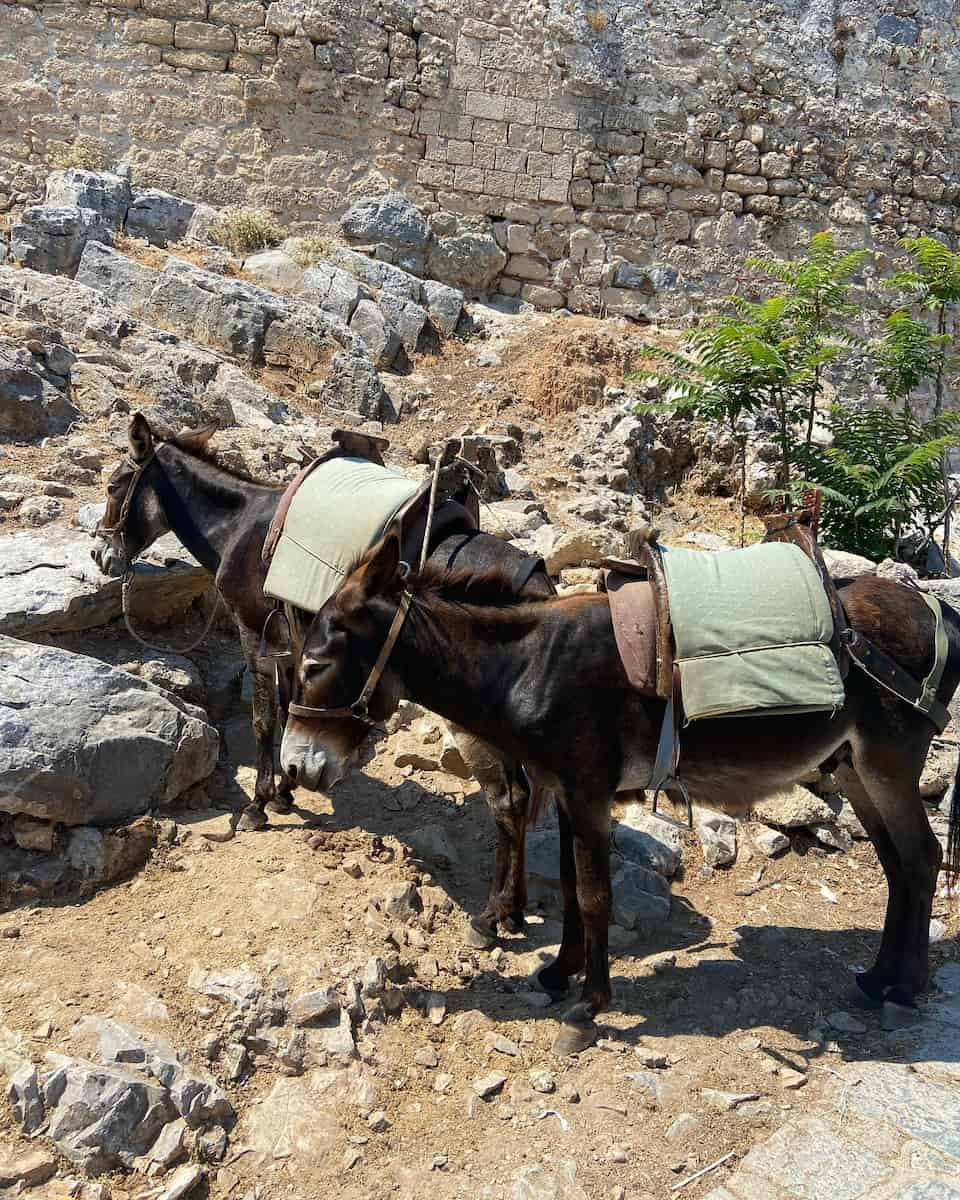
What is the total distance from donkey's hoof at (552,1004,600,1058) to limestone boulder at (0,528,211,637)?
10.9 ft

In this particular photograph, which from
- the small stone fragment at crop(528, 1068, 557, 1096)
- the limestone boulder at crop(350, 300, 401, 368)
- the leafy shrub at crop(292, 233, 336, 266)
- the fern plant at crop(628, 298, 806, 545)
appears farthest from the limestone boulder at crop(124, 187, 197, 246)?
the small stone fragment at crop(528, 1068, 557, 1096)

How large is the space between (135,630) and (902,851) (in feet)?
13.8

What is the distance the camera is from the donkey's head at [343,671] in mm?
3314

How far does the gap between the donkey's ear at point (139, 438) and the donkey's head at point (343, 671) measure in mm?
2402

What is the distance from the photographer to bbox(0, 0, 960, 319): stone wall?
42.9 ft

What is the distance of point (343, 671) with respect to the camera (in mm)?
3328

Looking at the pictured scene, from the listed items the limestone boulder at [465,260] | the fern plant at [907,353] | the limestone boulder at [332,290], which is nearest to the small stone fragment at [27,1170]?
the fern plant at [907,353]

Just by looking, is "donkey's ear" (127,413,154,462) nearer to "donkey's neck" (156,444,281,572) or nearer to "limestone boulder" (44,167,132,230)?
"donkey's neck" (156,444,281,572)

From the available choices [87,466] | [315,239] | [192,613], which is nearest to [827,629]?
[192,613]

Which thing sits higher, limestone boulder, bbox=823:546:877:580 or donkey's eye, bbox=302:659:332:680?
donkey's eye, bbox=302:659:332:680

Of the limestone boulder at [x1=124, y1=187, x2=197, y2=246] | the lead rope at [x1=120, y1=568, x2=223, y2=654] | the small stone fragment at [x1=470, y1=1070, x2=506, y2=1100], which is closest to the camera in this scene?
the small stone fragment at [x1=470, y1=1070, x2=506, y2=1100]

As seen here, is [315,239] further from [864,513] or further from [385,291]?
[864,513]

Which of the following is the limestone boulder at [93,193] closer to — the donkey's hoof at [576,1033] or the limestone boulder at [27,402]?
the limestone boulder at [27,402]

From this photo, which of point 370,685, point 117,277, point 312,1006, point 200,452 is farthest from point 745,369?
point 117,277
